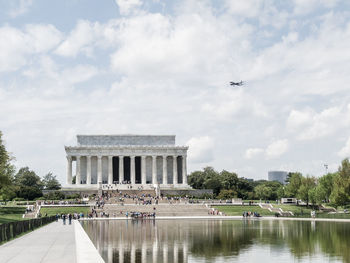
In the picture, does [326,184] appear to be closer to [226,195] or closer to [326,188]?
[326,188]

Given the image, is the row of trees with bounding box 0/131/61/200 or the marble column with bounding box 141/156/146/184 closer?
the row of trees with bounding box 0/131/61/200

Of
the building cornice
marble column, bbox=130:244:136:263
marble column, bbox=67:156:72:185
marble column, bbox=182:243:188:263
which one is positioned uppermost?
the building cornice

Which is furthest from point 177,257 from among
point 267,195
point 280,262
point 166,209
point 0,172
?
point 267,195

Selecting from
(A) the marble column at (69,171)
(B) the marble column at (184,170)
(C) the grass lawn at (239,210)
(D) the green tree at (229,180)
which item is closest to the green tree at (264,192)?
(D) the green tree at (229,180)

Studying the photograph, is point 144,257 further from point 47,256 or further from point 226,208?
point 226,208

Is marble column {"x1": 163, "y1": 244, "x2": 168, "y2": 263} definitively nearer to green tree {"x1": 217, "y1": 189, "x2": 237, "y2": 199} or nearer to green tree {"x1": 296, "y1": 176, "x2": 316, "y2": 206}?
green tree {"x1": 296, "y1": 176, "x2": 316, "y2": 206}

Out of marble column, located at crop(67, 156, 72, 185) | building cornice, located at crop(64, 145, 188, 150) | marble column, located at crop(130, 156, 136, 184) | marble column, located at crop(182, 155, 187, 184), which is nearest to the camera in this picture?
marble column, located at crop(67, 156, 72, 185)

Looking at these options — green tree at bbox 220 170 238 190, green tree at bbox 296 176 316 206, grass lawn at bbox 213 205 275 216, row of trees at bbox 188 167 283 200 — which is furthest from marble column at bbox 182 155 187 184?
grass lawn at bbox 213 205 275 216
